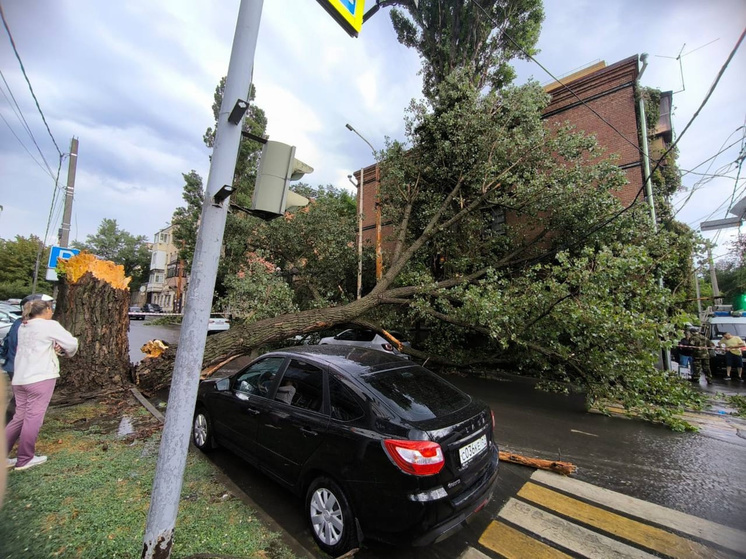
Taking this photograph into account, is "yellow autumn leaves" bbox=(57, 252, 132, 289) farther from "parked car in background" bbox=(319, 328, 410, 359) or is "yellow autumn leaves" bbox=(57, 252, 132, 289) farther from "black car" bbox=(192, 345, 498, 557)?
"parked car in background" bbox=(319, 328, 410, 359)

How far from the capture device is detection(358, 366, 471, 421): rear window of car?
2.78 meters

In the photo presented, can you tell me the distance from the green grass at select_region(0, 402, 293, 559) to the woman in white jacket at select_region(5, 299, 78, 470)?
0.99 feet

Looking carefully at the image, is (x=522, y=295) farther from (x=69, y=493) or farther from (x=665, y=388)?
(x=69, y=493)

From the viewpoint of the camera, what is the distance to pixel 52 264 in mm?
9453

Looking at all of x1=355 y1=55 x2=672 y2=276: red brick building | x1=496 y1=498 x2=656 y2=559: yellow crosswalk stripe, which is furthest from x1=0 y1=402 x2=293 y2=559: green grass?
x1=355 y1=55 x2=672 y2=276: red brick building

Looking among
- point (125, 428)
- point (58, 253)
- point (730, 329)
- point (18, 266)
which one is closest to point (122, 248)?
point (18, 266)

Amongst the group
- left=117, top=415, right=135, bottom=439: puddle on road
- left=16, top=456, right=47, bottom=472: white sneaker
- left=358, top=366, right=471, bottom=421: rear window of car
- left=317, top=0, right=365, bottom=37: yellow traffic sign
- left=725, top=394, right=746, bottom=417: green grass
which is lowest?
left=117, top=415, right=135, bottom=439: puddle on road

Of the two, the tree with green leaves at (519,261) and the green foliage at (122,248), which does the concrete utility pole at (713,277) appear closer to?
the tree with green leaves at (519,261)

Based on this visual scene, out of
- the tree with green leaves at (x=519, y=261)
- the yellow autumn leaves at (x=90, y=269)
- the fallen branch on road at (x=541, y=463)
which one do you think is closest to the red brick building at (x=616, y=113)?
the tree with green leaves at (x=519, y=261)

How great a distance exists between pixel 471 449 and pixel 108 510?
314 cm

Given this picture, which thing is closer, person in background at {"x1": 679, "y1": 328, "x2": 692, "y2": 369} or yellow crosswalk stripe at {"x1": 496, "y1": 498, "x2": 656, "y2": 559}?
yellow crosswalk stripe at {"x1": 496, "y1": 498, "x2": 656, "y2": 559}

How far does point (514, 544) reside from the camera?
2844mm

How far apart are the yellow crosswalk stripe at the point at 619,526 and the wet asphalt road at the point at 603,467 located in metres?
0.29

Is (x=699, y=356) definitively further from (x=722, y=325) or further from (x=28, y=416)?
(x=28, y=416)
